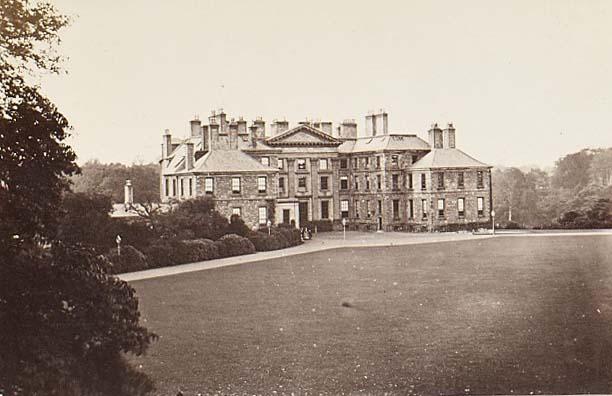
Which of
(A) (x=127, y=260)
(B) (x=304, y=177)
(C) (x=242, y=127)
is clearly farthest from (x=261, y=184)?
(A) (x=127, y=260)

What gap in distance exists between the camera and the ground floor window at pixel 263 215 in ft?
27.8

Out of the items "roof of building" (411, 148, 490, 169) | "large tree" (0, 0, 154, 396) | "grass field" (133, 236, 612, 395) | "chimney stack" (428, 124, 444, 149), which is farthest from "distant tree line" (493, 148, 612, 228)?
"large tree" (0, 0, 154, 396)

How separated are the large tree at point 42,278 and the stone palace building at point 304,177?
1.45 meters

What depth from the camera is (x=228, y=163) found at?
27.4 feet

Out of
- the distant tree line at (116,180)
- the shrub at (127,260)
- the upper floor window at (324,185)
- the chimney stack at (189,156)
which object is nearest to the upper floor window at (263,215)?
the chimney stack at (189,156)

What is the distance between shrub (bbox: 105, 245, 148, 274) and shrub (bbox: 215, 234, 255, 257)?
95cm

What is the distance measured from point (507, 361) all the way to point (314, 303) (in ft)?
7.13

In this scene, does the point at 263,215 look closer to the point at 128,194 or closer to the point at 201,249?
the point at 201,249

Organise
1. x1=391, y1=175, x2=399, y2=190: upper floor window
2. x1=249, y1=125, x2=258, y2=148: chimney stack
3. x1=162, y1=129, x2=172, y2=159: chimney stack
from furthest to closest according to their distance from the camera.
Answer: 1. x1=391, y1=175, x2=399, y2=190: upper floor window
2. x1=249, y1=125, x2=258, y2=148: chimney stack
3. x1=162, y1=129, x2=172, y2=159: chimney stack

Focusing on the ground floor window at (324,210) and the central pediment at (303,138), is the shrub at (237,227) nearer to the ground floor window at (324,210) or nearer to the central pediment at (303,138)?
the ground floor window at (324,210)

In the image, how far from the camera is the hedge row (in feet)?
21.3

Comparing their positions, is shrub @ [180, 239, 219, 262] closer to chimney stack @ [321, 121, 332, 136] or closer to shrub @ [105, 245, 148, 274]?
shrub @ [105, 245, 148, 274]

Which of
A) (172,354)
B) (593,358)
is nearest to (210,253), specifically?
(172,354)

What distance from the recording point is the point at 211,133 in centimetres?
714
